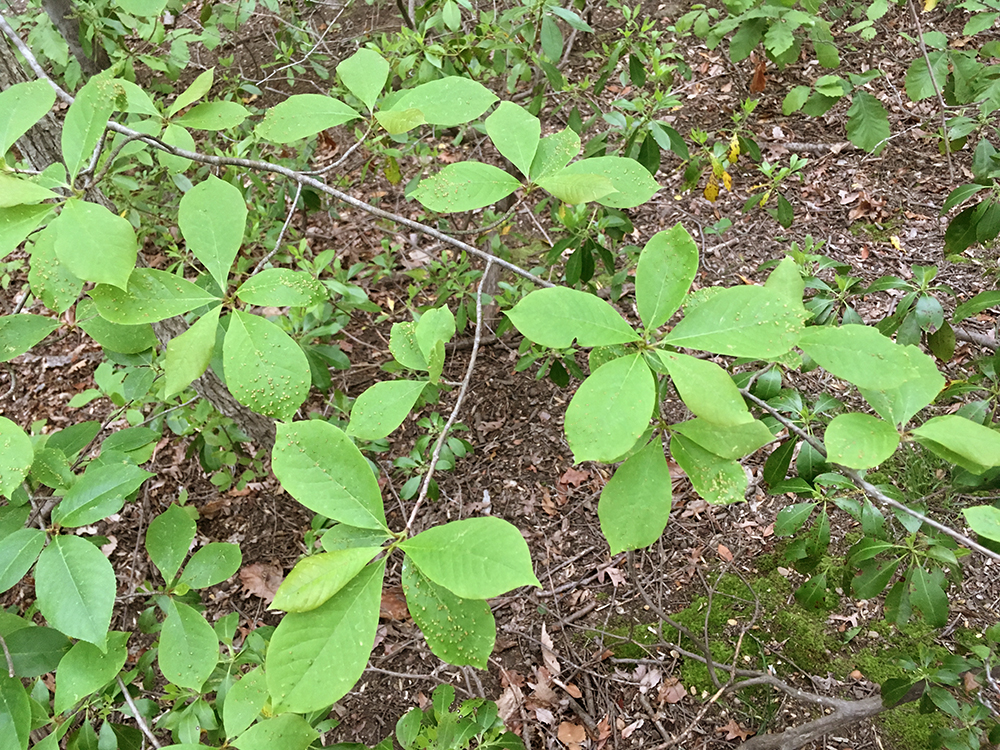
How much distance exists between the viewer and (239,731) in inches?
41.4

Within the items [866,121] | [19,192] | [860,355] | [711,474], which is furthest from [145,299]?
[866,121]

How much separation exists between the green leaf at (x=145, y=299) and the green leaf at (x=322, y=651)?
1.65 ft

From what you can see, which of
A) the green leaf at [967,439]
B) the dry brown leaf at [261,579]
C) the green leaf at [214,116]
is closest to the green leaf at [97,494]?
the green leaf at [214,116]

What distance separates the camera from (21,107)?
0.94m

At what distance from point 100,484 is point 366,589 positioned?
2.14 ft

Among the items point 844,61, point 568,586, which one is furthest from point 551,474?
point 844,61

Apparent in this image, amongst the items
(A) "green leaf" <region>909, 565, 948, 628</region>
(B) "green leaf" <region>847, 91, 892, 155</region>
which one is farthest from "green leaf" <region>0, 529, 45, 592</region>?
(B) "green leaf" <region>847, 91, 892, 155</region>

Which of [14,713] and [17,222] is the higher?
[17,222]

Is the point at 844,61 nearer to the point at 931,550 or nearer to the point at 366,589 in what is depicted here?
the point at 931,550

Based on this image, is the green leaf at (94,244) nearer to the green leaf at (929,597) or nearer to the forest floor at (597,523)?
the forest floor at (597,523)

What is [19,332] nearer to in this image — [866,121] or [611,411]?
[611,411]

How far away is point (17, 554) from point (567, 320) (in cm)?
98

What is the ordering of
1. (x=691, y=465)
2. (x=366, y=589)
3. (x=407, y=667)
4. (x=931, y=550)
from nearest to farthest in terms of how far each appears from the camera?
(x=366, y=589) → (x=691, y=465) → (x=931, y=550) → (x=407, y=667)

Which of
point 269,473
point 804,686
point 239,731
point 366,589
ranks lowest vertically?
point 804,686
